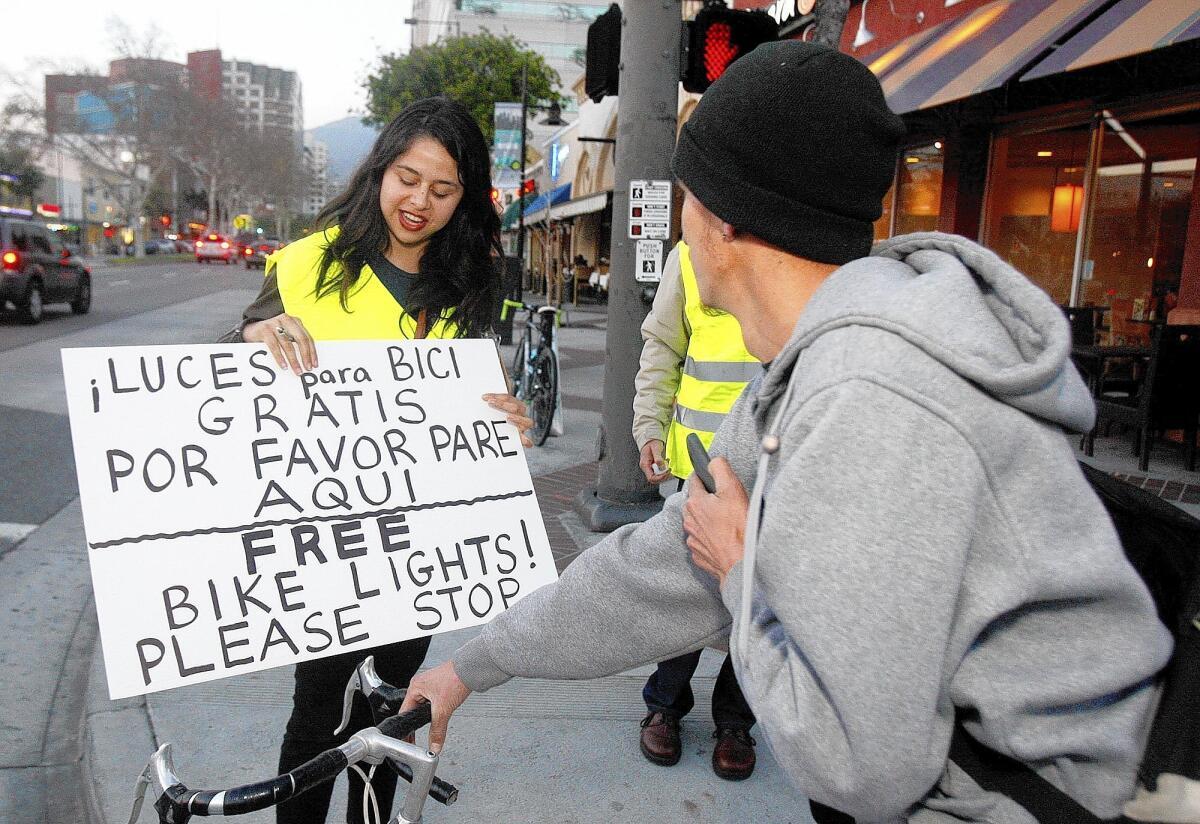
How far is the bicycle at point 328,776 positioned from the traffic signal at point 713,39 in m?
4.69

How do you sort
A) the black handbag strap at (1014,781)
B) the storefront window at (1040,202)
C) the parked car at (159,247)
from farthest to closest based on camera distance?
the parked car at (159,247) → the storefront window at (1040,202) → the black handbag strap at (1014,781)

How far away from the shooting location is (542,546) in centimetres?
225

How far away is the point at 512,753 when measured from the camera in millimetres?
3285

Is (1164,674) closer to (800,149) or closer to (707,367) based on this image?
(800,149)

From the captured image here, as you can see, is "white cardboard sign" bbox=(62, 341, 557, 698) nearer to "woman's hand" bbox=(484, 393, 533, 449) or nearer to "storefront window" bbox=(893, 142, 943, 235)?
"woman's hand" bbox=(484, 393, 533, 449)

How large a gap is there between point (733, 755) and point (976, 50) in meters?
8.29

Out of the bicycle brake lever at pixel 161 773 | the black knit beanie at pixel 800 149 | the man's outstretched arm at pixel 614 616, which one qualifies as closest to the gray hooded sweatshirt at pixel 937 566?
the black knit beanie at pixel 800 149

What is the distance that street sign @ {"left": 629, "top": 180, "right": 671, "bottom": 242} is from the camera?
573 centimetres

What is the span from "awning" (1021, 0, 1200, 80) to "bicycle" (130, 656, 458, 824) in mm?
7139

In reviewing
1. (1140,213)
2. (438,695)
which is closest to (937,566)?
(438,695)

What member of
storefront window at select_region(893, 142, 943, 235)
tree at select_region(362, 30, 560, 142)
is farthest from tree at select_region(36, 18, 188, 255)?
storefront window at select_region(893, 142, 943, 235)

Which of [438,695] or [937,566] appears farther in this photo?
[438,695]

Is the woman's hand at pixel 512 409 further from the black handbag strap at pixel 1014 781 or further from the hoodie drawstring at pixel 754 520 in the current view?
the black handbag strap at pixel 1014 781

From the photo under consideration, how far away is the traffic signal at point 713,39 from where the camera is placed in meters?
5.54
